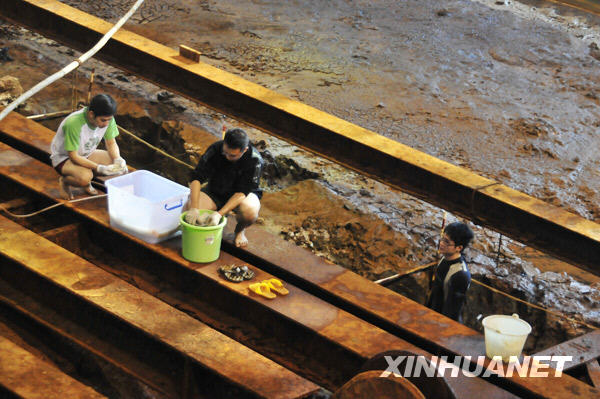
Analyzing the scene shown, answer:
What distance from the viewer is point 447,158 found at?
26.9 ft

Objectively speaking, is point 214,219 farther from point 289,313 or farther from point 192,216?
point 289,313

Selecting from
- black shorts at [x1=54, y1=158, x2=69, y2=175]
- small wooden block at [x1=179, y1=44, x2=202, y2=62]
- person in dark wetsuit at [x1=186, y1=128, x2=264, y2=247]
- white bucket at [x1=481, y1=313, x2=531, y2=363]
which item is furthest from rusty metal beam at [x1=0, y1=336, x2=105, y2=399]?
small wooden block at [x1=179, y1=44, x2=202, y2=62]

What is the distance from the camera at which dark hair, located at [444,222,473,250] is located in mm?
5297

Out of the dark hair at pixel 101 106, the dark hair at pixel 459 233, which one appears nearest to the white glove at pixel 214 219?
the dark hair at pixel 101 106

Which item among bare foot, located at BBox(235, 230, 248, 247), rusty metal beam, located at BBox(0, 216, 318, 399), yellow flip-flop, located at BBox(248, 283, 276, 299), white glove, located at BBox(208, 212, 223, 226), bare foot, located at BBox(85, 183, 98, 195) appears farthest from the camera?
bare foot, located at BBox(85, 183, 98, 195)

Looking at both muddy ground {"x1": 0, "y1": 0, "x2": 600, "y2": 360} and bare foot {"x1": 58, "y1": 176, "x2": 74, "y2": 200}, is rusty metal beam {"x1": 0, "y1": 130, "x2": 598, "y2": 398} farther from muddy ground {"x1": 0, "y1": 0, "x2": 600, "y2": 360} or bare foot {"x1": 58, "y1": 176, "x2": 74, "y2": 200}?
muddy ground {"x1": 0, "y1": 0, "x2": 600, "y2": 360}

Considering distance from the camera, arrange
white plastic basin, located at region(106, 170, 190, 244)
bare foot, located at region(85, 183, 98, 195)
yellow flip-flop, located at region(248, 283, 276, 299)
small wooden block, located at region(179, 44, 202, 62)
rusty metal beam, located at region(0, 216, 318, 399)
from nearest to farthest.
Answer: rusty metal beam, located at region(0, 216, 318, 399)
yellow flip-flop, located at region(248, 283, 276, 299)
white plastic basin, located at region(106, 170, 190, 244)
bare foot, located at region(85, 183, 98, 195)
small wooden block, located at region(179, 44, 202, 62)

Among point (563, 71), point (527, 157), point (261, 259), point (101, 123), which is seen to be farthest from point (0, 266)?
point (563, 71)

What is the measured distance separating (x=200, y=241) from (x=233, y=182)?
2.00 ft

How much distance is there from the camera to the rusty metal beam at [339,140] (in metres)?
5.35

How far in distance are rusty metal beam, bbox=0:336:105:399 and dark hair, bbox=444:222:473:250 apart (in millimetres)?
2632

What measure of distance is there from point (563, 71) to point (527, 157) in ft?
9.75

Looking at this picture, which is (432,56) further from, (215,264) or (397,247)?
(215,264)

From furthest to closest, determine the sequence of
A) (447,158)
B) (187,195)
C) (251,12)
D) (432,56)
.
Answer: (251,12) → (432,56) → (447,158) → (187,195)
